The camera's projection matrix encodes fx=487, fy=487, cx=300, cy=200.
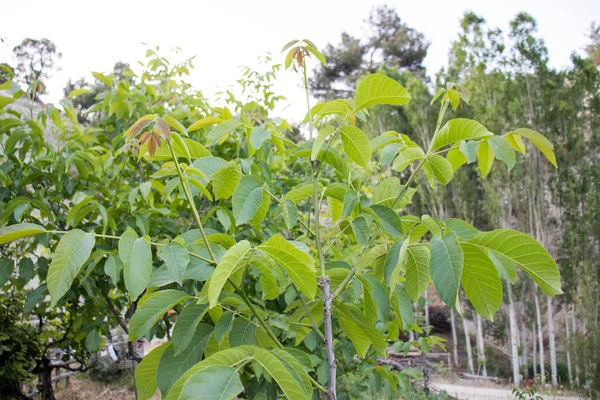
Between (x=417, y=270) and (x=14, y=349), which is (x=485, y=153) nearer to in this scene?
(x=417, y=270)

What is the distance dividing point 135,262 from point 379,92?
1.52ft

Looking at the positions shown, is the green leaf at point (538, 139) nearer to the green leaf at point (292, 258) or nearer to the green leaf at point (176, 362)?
the green leaf at point (292, 258)

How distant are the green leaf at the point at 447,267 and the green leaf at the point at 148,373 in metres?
0.49

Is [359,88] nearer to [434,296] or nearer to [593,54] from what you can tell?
[434,296]

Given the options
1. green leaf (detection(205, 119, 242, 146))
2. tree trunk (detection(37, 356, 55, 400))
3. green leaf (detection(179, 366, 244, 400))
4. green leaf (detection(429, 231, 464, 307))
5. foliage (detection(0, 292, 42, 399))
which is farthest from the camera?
tree trunk (detection(37, 356, 55, 400))

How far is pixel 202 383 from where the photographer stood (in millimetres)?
574

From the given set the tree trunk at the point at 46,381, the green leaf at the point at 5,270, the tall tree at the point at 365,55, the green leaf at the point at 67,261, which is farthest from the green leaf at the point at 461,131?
the tall tree at the point at 365,55

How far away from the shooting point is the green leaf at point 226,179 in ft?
2.96

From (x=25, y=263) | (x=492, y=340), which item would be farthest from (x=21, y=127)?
(x=492, y=340)

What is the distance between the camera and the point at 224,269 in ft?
2.10

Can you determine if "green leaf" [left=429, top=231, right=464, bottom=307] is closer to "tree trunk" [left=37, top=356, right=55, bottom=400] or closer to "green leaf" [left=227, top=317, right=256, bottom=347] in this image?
"green leaf" [left=227, top=317, right=256, bottom=347]

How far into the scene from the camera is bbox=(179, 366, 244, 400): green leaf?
1.83 feet

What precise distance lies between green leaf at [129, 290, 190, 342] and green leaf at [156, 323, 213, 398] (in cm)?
6

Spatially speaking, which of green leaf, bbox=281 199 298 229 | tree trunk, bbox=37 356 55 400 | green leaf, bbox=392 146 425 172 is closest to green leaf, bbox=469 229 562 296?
green leaf, bbox=392 146 425 172
